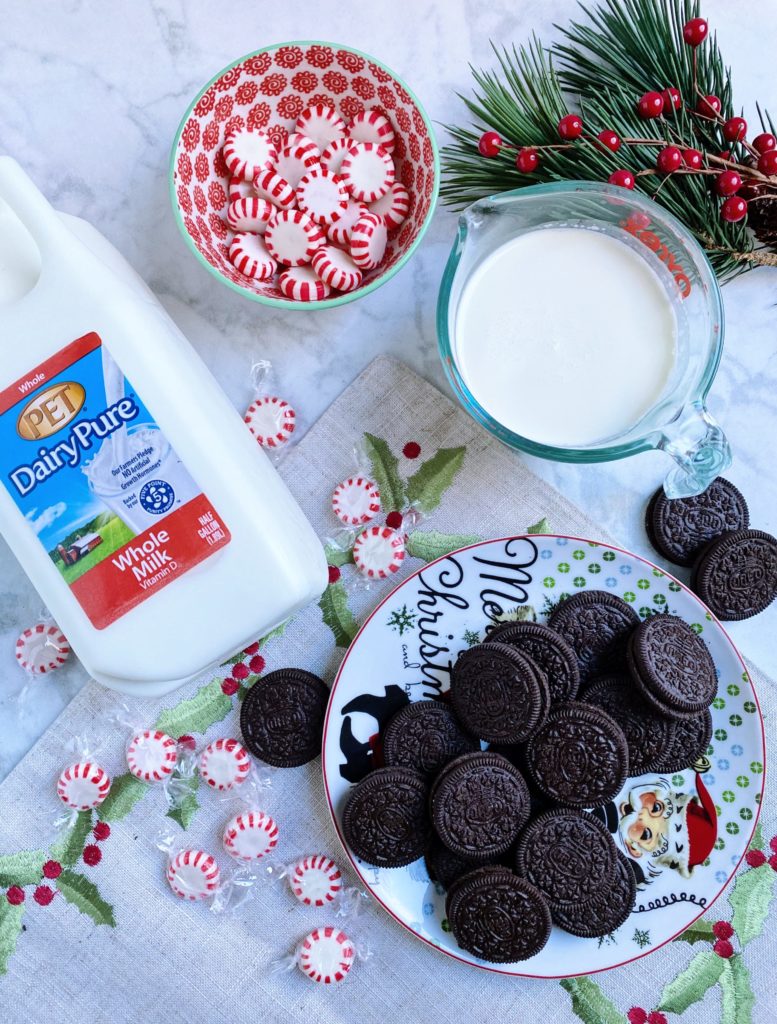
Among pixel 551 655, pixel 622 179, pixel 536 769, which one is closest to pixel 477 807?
pixel 536 769

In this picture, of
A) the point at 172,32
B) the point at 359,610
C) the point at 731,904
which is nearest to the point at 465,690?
the point at 359,610

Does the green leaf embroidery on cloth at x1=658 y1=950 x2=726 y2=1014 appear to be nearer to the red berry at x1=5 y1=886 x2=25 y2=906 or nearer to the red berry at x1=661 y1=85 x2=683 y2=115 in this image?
the red berry at x1=5 y1=886 x2=25 y2=906

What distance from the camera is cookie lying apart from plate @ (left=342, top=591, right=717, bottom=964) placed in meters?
1.04

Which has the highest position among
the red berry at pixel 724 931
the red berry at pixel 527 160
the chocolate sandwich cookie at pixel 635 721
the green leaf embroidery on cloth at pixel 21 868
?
the red berry at pixel 527 160

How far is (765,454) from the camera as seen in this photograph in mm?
1166

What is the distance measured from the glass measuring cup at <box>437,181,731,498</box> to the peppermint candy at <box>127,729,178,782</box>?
0.58 m

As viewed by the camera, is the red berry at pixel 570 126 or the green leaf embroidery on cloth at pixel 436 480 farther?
the green leaf embroidery on cloth at pixel 436 480

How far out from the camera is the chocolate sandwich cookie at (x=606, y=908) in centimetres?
106

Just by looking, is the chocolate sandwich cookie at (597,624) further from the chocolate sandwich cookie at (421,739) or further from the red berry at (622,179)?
the red berry at (622,179)

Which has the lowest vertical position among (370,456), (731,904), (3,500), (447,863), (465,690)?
(731,904)

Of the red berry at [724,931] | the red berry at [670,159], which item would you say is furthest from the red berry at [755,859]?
the red berry at [670,159]

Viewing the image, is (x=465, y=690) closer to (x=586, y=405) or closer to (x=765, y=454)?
(x=586, y=405)

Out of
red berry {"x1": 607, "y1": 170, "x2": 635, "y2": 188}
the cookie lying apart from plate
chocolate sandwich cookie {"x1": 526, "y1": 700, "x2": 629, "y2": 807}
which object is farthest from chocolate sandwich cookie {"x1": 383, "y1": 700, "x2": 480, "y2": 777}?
red berry {"x1": 607, "y1": 170, "x2": 635, "y2": 188}

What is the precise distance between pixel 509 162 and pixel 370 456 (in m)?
0.40
